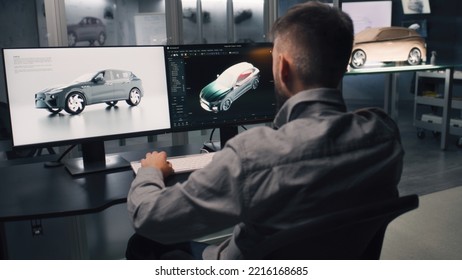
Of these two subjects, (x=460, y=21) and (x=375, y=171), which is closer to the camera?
(x=375, y=171)

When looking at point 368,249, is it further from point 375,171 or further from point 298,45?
point 298,45

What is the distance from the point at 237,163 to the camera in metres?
0.86

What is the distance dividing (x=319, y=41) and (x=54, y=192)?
1.06 metres

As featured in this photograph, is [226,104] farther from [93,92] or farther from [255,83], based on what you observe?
[93,92]

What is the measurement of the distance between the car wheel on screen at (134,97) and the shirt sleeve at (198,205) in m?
0.87

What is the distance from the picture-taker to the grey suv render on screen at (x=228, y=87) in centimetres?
196

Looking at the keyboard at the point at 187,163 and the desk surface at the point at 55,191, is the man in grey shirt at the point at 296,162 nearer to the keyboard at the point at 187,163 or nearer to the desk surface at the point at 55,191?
the desk surface at the point at 55,191

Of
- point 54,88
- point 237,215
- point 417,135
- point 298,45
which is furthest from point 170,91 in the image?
point 417,135

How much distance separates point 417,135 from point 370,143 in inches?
186

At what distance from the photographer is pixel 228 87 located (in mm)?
1994

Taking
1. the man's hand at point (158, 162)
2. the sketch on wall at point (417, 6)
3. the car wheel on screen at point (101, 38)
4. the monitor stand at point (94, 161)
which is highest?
the sketch on wall at point (417, 6)

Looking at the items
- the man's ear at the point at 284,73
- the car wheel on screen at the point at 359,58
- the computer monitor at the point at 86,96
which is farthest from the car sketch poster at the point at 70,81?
the car wheel on screen at the point at 359,58

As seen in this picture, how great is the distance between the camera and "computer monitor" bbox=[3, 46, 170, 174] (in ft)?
5.36

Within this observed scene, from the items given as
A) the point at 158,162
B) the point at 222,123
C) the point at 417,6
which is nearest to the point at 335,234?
the point at 158,162
